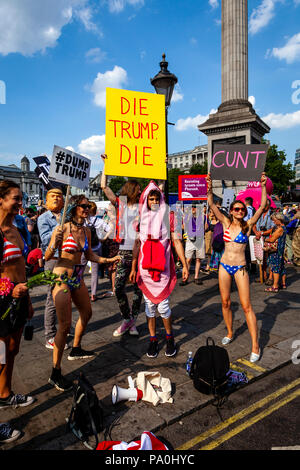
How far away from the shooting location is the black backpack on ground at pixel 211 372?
310 centimetres

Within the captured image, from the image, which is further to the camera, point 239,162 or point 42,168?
point 42,168

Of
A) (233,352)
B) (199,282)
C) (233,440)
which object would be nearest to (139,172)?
(233,352)

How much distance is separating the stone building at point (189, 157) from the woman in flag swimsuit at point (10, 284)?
118 m

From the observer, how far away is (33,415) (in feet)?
9.48

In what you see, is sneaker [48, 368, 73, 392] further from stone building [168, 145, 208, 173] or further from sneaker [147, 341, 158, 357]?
stone building [168, 145, 208, 173]

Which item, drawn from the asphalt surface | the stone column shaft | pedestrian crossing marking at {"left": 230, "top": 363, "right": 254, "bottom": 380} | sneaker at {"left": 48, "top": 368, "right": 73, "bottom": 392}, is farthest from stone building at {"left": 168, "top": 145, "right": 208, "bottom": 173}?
sneaker at {"left": 48, "top": 368, "right": 73, "bottom": 392}

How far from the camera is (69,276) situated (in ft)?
11.5

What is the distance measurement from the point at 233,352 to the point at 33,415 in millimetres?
2582

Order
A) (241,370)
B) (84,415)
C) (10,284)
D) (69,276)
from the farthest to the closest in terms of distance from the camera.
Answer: (241,370) < (69,276) < (10,284) < (84,415)

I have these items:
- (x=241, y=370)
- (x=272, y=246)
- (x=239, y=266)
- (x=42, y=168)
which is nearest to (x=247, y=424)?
(x=241, y=370)

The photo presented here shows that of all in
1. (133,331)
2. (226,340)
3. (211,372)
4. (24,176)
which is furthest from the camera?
(24,176)

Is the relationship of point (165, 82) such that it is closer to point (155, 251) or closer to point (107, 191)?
point (107, 191)

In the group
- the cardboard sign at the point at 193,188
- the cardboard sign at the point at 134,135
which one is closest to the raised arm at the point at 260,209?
the cardboard sign at the point at 134,135

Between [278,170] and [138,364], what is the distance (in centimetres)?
5013
